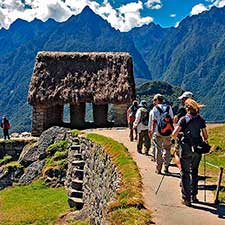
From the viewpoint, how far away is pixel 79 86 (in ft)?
128

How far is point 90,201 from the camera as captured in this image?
19.1m

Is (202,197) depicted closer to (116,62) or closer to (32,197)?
(32,197)

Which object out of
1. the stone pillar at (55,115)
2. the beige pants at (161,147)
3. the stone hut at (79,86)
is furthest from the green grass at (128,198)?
the stone pillar at (55,115)

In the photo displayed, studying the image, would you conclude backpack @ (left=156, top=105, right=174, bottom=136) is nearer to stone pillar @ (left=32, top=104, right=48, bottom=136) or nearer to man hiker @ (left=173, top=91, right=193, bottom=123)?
man hiker @ (left=173, top=91, right=193, bottom=123)

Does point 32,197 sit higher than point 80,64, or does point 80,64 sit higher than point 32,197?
point 80,64

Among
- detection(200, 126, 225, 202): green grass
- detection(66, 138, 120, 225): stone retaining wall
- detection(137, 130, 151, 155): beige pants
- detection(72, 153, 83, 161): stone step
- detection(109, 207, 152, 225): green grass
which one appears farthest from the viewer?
detection(72, 153, 83, 161): stone step

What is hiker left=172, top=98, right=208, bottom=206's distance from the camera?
11906 mm

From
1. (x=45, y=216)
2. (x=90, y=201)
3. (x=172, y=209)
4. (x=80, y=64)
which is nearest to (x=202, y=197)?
(x=172, y=209)

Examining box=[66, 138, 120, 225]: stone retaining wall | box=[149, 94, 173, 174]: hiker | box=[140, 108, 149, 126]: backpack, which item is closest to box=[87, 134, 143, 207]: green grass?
box=[66, 138, 120, 225]: stone retaining wall

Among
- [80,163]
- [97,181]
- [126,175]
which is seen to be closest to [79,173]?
[80,163]

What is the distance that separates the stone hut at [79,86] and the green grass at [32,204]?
1118 centimetres

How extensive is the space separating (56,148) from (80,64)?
1174cm

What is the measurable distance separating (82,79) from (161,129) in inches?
969

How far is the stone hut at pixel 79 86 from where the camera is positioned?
126ft
